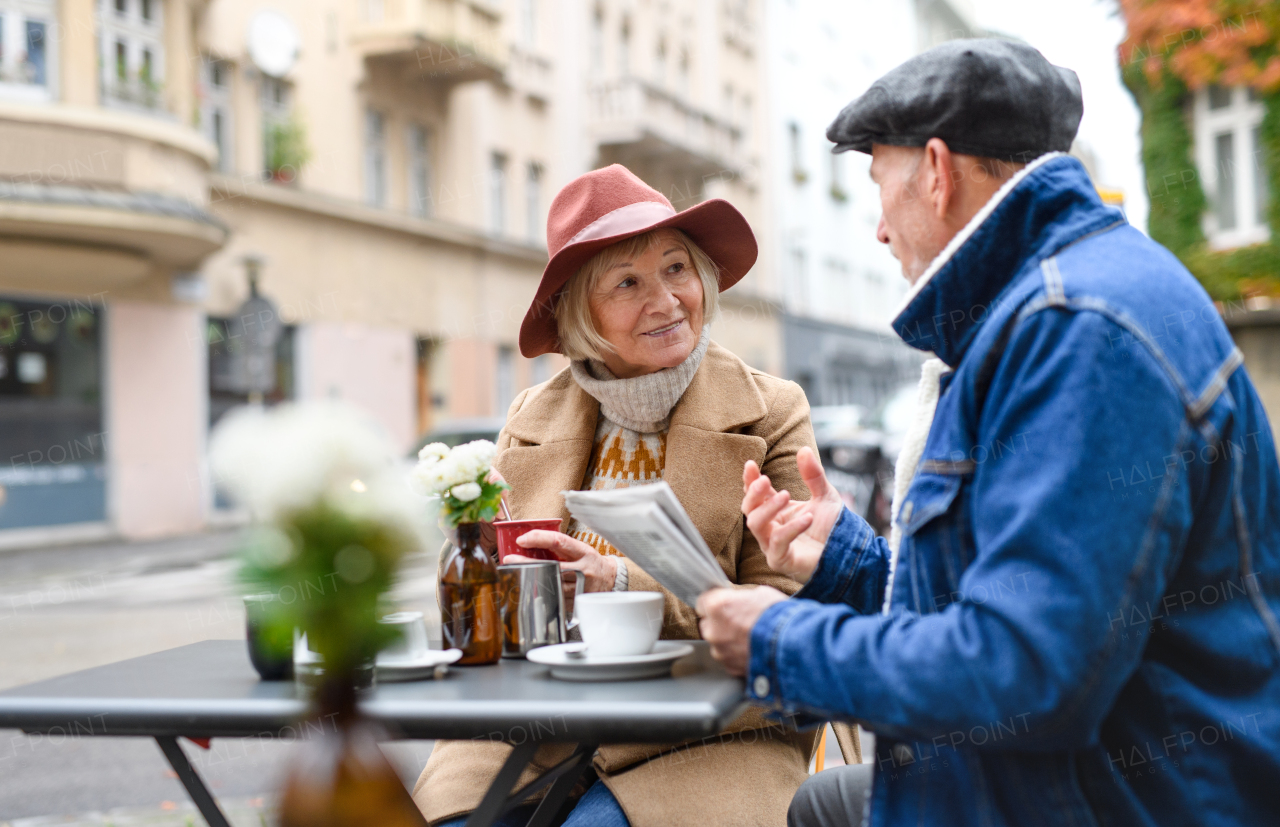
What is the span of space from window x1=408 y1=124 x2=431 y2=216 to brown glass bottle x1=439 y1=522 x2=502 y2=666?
18.4m

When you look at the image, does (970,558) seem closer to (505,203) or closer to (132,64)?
(132,64)

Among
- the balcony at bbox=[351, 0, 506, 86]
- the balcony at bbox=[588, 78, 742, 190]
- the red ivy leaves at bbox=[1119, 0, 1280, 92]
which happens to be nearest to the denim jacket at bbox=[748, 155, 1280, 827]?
the red ivy leaves at bbox=[1119, 0, 1280, 92]

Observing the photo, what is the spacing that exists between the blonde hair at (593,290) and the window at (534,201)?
19970mm

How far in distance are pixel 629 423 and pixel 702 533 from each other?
39 cm

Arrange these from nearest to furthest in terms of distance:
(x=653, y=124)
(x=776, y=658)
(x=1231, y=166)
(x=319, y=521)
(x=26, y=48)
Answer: (x=319, y=521), (x=776, y=658), (x=26, y=48), (x=1231, y=166), (x=653, y=124)

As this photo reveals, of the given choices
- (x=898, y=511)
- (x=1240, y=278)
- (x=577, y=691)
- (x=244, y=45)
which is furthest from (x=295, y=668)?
(x=244, y=45)

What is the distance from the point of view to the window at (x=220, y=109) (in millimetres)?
16297

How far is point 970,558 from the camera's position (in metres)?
1.50

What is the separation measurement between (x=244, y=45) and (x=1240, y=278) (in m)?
13.3

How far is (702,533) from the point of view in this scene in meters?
2.55

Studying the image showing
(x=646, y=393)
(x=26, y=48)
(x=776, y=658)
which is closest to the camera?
(x=776, y=658)

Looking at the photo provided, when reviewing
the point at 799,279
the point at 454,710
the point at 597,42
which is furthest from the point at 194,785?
the point at 799,279

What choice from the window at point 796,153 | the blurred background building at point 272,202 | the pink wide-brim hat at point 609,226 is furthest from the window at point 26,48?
the window at point 796,153

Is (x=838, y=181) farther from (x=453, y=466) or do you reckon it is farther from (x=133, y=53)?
(x=453, y=466)
